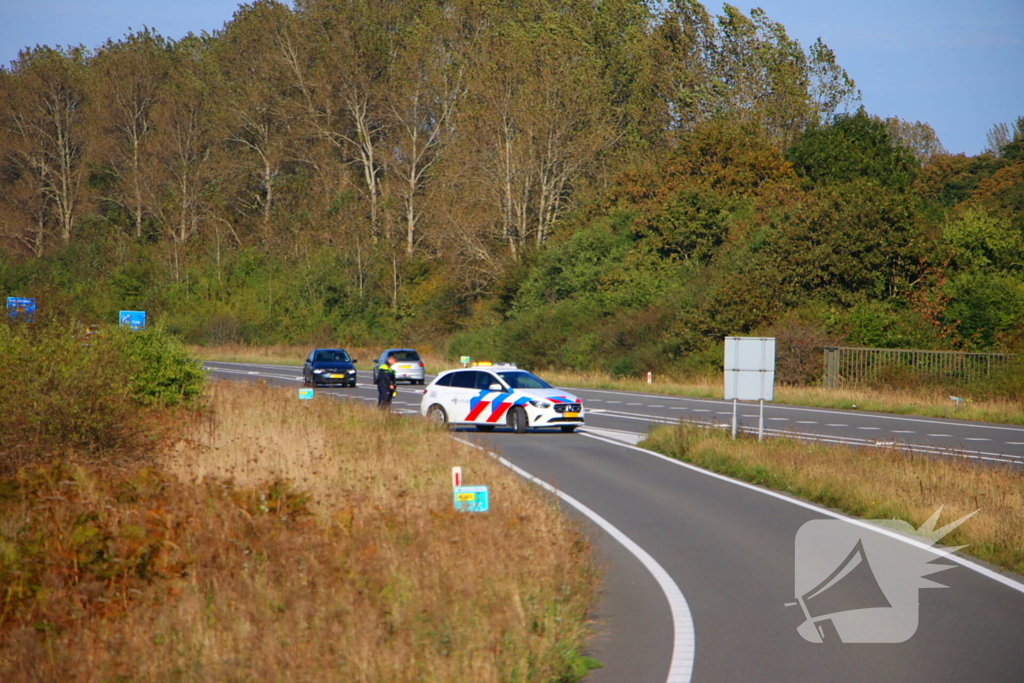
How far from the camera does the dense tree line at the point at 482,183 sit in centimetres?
4881

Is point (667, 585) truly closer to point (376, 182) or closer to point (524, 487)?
point (524, 487)

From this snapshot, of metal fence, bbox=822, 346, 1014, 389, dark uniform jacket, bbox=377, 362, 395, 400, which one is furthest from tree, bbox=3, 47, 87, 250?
dark uniform jacket, bbox=377, 362, 395, 400

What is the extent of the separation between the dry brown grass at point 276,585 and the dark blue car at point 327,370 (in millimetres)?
34142

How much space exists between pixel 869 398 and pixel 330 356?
20970mm

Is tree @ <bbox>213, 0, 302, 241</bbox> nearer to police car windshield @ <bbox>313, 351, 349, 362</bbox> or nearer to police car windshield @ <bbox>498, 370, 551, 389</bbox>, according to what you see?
police car windshield @ <bbox>313, 351, 349, 362</bbox>

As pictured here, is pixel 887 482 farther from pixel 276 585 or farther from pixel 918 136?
pixel 918 136

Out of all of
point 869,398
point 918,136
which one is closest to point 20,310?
point 869,398

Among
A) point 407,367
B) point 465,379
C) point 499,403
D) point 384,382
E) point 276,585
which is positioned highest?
point 407,367

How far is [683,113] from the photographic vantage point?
72.8m

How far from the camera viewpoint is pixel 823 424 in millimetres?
30203

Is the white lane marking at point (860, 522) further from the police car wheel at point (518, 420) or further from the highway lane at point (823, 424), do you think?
the police car wheel at point (518, 420)

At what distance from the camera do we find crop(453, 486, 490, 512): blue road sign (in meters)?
10.5

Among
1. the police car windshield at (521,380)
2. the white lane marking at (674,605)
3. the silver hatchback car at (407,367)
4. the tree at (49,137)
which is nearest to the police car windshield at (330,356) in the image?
the silver hatchback car at (407,367)

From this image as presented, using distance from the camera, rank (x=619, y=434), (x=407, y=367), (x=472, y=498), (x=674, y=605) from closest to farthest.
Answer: (x=674, y=605) → (x=472, y=498) → (x=619, y=434) → (x=407, y=367)
